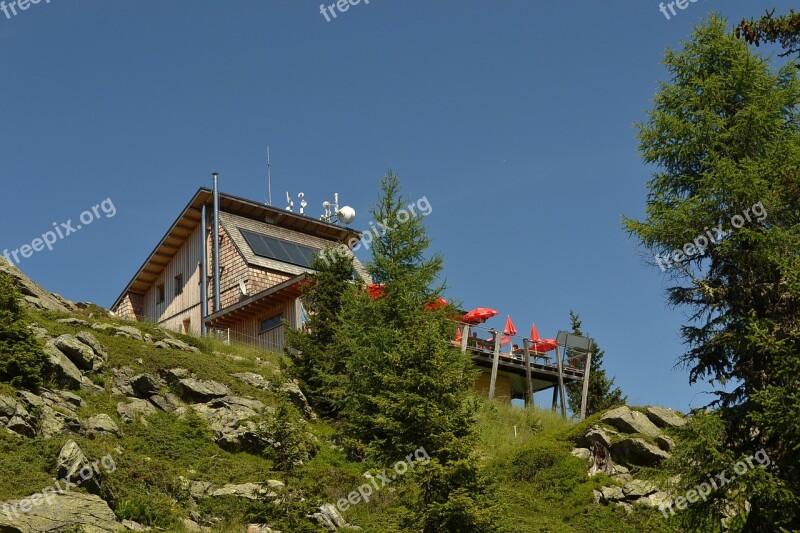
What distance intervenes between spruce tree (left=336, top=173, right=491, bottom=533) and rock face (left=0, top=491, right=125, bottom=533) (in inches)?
201

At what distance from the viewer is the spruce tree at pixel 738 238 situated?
64.2 ft

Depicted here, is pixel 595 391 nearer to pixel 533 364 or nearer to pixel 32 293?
pixel 533 364

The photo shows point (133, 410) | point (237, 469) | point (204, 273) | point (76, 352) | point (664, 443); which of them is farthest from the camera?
point (204, 273)

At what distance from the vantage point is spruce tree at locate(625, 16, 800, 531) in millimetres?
19562

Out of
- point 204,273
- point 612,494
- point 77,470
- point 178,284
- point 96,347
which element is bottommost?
point 612,494

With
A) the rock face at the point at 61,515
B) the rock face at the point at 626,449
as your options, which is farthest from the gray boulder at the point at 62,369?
the rock face at the point at 626,449

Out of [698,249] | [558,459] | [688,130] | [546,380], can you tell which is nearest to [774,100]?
[688,130]

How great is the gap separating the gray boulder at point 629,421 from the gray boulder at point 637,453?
1010mm

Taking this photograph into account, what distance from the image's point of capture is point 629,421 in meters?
29.7

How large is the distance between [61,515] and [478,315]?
23.4 metres

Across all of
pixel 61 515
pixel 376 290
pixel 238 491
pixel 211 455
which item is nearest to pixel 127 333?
pixel 376 290

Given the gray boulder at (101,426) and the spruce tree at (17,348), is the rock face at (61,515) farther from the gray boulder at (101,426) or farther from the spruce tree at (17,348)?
the spruce tree at (17,348)

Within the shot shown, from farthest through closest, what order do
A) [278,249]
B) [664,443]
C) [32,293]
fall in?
[278,249], [32,293], [664,443]

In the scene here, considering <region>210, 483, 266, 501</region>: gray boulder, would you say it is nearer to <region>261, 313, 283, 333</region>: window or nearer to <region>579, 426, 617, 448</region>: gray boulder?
<region>579, 426, 617, 448</region>: gray boulder
